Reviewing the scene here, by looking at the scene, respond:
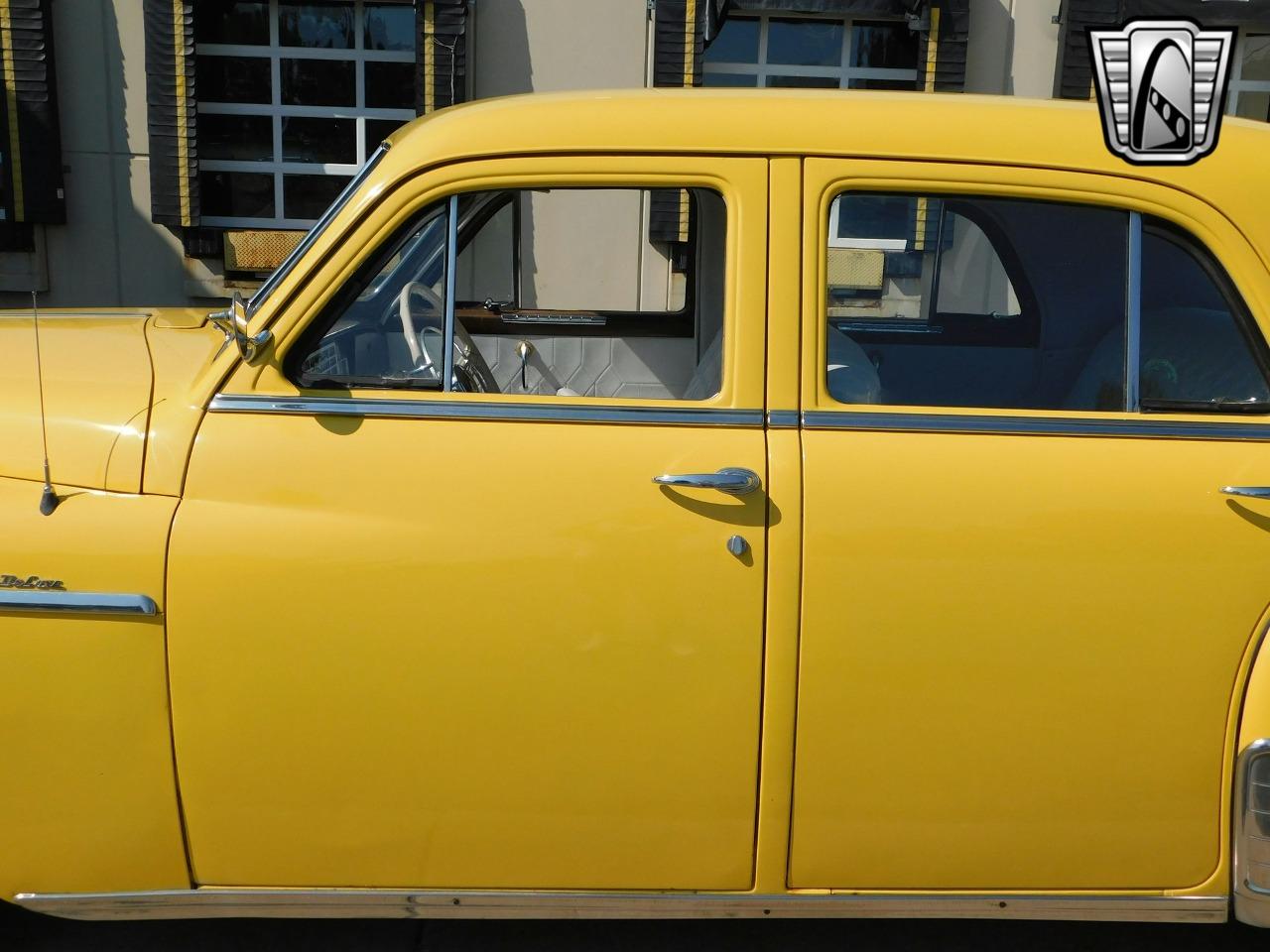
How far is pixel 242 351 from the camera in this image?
2.32 meters

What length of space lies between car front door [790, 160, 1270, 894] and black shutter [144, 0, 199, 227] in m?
6.96

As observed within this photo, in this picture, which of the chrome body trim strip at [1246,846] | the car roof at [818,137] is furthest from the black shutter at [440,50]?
the chrome body trim strip at [1246,846]

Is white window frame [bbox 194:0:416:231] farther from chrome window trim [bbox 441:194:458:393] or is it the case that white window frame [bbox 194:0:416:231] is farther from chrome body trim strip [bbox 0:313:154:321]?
chrome window trim [bbox 441:194:458:393]

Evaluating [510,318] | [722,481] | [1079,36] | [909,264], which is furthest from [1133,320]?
[1079,36]

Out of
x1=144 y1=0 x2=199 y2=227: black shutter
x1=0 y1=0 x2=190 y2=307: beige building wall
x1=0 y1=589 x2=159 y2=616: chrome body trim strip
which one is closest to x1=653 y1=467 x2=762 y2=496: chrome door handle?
x1=0 y1=589 x2=159 y2=616: chrome body trim strip

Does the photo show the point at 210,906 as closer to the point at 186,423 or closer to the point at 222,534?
the point at 222,534

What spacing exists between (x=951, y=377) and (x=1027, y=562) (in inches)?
19.8

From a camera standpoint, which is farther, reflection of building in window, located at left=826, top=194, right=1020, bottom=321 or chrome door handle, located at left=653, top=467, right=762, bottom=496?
reflection of building in window, located at left=826, top=194, right=1020, bottom=321

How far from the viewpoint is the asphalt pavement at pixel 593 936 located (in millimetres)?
2820

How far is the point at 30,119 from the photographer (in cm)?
798

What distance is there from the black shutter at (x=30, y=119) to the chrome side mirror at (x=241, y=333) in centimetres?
682

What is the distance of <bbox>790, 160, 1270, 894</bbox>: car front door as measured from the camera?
2262 mm

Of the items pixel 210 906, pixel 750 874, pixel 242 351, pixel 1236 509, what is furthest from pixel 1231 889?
pixel 242 351

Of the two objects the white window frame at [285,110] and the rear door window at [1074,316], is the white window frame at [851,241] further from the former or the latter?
the white window frame at [285,110]
